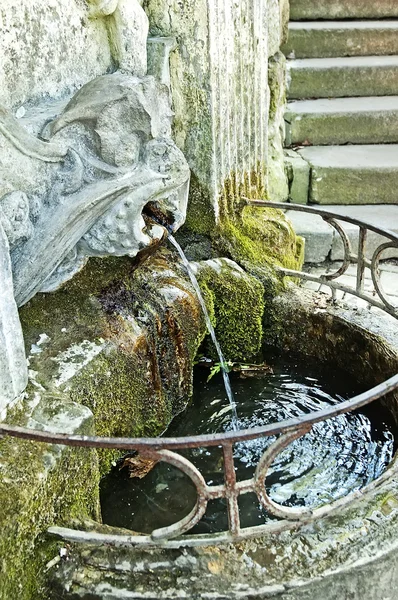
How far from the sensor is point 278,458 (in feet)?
9.62

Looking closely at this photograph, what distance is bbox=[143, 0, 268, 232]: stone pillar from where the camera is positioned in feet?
10.7

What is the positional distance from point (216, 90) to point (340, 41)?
334 cm

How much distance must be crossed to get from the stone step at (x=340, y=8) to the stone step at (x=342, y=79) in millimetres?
693

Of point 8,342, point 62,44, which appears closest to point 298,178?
point 62,44

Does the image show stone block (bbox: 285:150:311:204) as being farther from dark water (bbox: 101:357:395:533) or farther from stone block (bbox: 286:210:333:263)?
dark water (bbox: 101:357:395:533)

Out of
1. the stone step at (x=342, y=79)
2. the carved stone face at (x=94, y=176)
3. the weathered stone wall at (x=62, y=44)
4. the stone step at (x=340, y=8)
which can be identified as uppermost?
→ the weathered stone wall at (x=62, y=44)

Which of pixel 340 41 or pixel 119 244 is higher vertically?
pixel 119 244

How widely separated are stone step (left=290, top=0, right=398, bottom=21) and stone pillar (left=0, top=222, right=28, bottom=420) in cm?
516

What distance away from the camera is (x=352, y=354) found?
3.29m

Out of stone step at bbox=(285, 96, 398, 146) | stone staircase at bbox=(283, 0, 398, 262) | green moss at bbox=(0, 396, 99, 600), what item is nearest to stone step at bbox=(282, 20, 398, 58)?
stone staircase at bbox=(283, 0, 398, 262)

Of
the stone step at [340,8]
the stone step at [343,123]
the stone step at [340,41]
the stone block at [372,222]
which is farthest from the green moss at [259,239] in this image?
the stone step at [340,8]

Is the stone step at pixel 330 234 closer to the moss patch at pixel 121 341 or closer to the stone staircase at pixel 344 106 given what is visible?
the stone staircase at pixel 344 106

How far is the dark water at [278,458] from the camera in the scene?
8.71 ft

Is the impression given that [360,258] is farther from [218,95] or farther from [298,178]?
[298,178]
